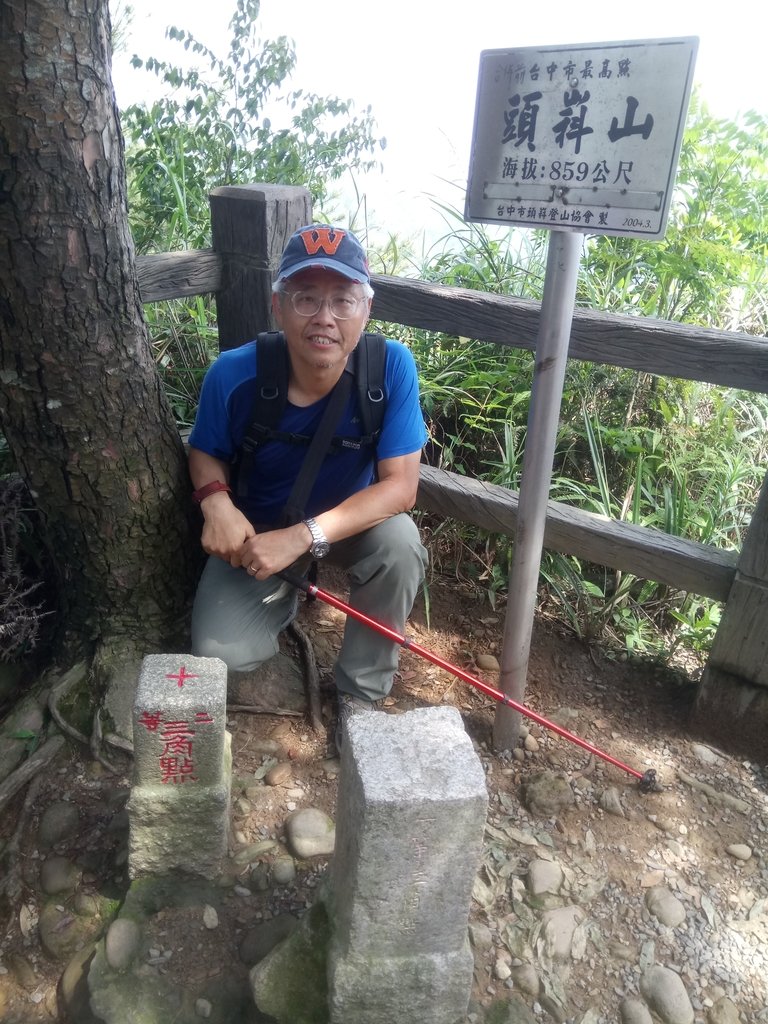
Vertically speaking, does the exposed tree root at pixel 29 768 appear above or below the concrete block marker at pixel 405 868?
below

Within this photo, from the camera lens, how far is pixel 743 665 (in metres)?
2.69

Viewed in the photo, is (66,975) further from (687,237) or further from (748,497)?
(687,237)

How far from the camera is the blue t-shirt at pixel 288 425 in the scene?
2494mm

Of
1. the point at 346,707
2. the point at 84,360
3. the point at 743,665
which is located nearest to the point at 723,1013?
the point at 743,665

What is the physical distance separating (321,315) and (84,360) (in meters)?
0.74

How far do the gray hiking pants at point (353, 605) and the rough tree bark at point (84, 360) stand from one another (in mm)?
269

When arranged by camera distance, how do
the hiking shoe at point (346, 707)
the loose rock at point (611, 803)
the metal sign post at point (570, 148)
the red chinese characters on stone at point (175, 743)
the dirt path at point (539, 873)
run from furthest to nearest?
the hiking shoe at point (346, 707), the loose rock at point (611, 803), the dirt path at point (539, 873), the red chinese characters on stone at point (175, 743), the metal sign post at point (570, 148)

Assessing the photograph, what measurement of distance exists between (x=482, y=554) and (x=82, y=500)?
1858 mm

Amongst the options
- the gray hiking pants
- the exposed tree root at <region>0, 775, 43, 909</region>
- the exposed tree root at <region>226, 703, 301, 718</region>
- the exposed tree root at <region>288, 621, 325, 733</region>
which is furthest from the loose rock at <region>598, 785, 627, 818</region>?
the exposed tree root at <region>0, 775, 43, 909</region>

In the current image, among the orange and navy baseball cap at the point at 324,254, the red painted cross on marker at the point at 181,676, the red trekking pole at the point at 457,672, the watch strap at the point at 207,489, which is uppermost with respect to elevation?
the orange and navy baseball cap at the point at 324,254

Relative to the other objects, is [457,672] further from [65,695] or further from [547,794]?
[65,695]

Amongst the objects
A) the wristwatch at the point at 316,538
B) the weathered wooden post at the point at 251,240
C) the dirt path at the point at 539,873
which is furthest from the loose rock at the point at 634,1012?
the weathered wooden post at the point at 251,240

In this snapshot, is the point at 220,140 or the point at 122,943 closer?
the point at 122,943

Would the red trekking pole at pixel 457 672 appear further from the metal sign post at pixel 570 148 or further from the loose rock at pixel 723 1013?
the metal sign post at pixel 570 148
